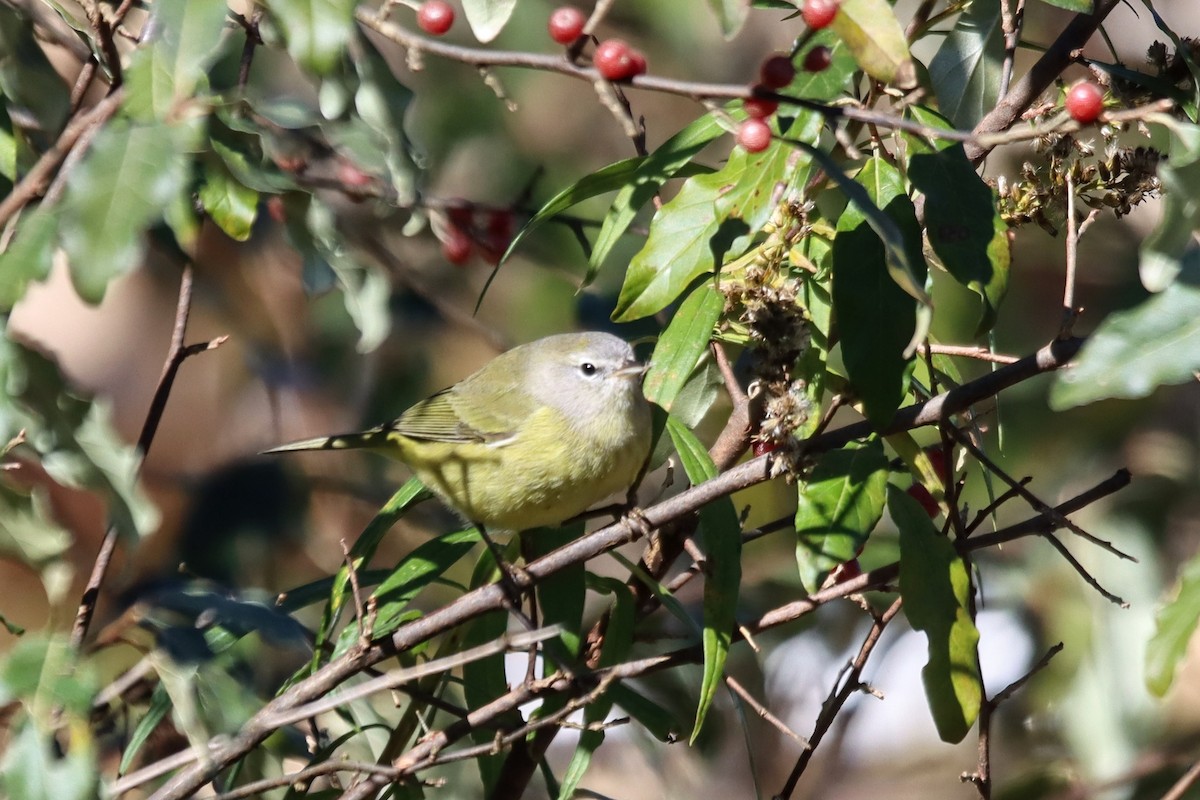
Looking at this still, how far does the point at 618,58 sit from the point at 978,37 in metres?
1.11

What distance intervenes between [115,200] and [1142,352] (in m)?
1.11

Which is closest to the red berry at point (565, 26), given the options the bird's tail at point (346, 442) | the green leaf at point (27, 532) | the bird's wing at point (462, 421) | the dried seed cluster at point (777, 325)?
the dried seed cluster at point (777, 325)

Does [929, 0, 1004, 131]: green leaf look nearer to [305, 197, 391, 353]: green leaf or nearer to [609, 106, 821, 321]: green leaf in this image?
[609, 106, 821, 321]: green leaf

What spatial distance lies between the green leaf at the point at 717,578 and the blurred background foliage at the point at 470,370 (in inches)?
8.7

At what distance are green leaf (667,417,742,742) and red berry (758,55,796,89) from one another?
0.62m

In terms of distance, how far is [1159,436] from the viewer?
4961 millimetres

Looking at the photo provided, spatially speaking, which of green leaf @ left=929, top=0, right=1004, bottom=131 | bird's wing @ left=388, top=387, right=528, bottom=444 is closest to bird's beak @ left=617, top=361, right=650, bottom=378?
bird's wing @ left=388, top=387, right=528, bottom=444

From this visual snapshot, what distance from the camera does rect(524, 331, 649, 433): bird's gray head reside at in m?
2.88

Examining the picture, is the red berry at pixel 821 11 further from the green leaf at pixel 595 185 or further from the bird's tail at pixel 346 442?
the bird's tail at pixel 346 442

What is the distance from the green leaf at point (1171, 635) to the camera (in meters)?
1.36

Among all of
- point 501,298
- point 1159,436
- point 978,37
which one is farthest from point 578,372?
point 1159,436

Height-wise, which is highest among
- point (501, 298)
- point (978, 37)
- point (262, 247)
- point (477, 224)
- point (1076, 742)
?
point (978, 37)

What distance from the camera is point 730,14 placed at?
138 centimetres

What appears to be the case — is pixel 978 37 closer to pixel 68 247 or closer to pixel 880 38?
pixel 880 38
